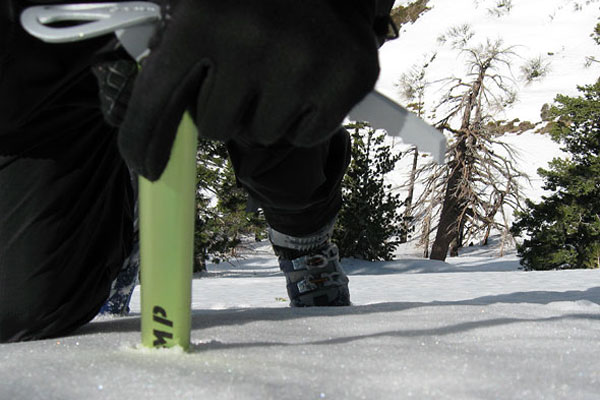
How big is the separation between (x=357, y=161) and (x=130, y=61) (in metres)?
5.44

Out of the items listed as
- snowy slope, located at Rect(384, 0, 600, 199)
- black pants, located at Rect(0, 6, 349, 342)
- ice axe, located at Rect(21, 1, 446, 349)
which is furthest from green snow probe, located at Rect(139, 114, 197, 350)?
snowy slope, located at Rect(384, 0, 600, 199)

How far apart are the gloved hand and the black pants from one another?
1.54 feet

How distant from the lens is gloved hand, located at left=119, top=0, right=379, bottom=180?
60cm

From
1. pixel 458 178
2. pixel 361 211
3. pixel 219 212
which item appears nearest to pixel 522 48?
pixel 458 178

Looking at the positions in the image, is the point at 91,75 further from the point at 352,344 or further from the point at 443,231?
the point at 443,231

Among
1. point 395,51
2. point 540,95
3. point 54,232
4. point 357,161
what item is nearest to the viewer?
point 54,232

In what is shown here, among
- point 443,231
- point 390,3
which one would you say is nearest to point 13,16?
point 390,3

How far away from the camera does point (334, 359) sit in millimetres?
660

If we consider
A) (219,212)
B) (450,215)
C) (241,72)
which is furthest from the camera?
(450,215)

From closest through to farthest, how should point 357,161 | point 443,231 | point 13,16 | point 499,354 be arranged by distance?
point 499,354, point 13,16, point 357,161, point 443,231

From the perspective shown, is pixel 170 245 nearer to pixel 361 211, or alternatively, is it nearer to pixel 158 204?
pixel 158 204

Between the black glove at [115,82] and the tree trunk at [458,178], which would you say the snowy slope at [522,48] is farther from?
the black glove at [115,82]

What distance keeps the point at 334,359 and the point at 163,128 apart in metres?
0.35

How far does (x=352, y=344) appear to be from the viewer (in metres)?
0.76
